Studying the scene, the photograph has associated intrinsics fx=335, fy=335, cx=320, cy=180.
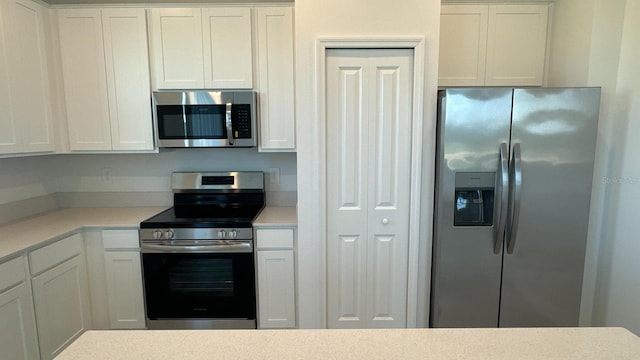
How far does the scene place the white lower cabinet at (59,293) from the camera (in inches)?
80.1

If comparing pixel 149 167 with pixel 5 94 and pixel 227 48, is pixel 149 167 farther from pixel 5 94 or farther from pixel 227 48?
pixel 227 48

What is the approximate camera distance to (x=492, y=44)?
2434 millimetres

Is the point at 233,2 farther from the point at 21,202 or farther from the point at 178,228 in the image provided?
the point at 21,202

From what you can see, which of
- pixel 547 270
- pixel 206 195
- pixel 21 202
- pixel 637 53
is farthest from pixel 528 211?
pixel 21 202

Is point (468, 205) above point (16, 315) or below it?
above

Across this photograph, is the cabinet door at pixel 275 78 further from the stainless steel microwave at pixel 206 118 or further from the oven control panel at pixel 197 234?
the oven control panel at pixel 197 234

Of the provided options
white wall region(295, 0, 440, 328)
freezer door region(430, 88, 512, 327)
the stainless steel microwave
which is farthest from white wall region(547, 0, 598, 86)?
the stainless steel microwave

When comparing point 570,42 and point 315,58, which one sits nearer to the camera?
point 315,58

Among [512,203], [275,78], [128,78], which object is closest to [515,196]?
[512,203]

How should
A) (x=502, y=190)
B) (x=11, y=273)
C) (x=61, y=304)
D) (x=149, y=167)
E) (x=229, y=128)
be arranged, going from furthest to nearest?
(x=149, y=167), (x=229, y=128), (x=61, y=304), (x=502, y=190), (x=11, y=273)

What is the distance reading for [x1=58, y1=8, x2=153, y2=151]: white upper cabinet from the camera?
2.48 meters

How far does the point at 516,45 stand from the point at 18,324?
3649 mm

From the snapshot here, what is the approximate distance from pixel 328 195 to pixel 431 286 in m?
0.94

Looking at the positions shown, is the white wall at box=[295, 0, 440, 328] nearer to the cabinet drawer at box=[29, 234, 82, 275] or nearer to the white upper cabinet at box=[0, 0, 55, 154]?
the cabinet drawer at box=[29, 234, 82, 275]
